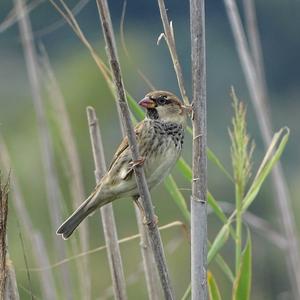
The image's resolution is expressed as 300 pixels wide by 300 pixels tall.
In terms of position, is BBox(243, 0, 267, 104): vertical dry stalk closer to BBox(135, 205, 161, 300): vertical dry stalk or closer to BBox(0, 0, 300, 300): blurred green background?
BBox(135, 205, 161, 300): vertical dry stalk

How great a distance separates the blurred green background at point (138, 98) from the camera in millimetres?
9508

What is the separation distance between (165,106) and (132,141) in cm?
65

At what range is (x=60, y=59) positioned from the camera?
15547 mm

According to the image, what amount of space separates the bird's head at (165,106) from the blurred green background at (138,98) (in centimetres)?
386

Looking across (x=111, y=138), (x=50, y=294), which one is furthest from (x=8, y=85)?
(x=50, y=294)

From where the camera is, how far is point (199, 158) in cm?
250

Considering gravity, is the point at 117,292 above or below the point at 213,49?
below

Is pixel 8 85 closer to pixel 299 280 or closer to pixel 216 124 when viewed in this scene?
pixel 216 124

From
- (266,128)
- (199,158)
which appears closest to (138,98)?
(266,128)

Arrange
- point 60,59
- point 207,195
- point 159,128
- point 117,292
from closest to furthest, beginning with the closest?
point 207,195
point 117,292
point 159,128
point 60,59

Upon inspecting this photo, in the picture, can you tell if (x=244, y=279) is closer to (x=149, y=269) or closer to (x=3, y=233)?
(x=149, y=269)

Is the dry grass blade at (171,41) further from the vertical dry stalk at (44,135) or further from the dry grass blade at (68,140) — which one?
the vertical dry stalk at (44,135)

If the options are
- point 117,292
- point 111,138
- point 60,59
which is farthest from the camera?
point 60,59

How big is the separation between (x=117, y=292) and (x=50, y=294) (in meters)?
0.54
